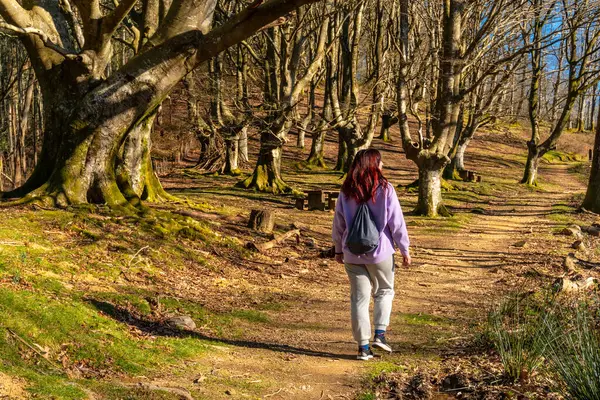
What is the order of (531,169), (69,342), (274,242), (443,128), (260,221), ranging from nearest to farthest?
(69,342), (274,242), (260,221), (443,128), (531,169)

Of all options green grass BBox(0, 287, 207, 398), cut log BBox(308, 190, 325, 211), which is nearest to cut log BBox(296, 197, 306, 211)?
cut log BBox(308, 190, 325, 211)

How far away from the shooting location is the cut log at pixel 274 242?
1138cm

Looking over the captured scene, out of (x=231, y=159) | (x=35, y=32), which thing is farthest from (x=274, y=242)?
(x=231, y=159)

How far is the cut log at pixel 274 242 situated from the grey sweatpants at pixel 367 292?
5.59m

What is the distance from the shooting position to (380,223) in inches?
227

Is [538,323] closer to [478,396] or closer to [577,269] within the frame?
[478,396]

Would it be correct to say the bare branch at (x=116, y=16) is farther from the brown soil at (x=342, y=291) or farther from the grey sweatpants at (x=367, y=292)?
the grey sweatpants at (x=367, y=292)

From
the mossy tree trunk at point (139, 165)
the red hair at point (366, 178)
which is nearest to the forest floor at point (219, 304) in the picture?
the mossy tree trunk at point (139, 165)

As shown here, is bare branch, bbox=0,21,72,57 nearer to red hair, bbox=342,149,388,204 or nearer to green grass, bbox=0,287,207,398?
green grass, bbox=0,287,207,398

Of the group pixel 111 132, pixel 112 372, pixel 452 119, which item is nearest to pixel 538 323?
pixel 112 372

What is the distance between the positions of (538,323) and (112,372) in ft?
11.6

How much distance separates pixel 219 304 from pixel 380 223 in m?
3.09

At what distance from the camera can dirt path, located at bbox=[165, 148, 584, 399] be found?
544 centimetres

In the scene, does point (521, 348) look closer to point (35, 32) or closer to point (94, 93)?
point (35, 32)
